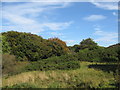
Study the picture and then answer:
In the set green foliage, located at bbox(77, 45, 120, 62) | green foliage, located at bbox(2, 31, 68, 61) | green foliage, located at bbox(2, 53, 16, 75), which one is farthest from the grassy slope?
green foliage, located at bbox(2, 31, 68, 61)

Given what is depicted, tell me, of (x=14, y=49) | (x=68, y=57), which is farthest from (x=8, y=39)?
(x=68, y=57)

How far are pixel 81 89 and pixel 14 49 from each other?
47.1 feet

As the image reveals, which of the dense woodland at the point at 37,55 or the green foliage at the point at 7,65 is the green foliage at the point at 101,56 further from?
the green foliage at the point at 7,65

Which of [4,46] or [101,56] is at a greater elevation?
[4,46]

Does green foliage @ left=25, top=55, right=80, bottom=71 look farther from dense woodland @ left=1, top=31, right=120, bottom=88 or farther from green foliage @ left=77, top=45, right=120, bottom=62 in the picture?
green foliage @ left=77, top=45, right=120, bottom=62

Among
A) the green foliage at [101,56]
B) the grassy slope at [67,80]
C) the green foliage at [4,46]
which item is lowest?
the grassy slope at [67,80]

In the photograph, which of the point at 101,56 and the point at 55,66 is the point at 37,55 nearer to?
the point at 55,66

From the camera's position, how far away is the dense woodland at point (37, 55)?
15.4m

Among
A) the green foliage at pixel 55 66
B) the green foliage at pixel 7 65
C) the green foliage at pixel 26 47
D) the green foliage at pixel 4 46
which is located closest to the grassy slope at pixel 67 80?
the green foliage at pixel 7 65

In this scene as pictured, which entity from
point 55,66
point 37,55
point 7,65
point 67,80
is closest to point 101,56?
point 55,66

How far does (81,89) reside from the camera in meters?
7.93

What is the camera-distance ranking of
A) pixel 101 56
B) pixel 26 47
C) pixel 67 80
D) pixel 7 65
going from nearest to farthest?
1. pixel 67 80
2. pixel 7 65
3. pixel 101 56
4. pixel 26 47

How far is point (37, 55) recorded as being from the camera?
21.7 m

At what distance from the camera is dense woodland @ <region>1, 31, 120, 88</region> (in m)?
15.4
